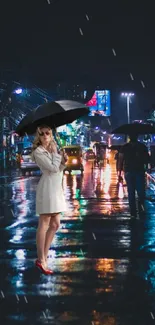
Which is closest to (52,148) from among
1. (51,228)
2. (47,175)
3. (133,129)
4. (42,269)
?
(47,175)

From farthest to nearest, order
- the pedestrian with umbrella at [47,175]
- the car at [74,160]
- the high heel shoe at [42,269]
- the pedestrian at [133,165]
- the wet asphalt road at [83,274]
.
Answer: the car at [74,160], the pedestrian at [133,165], the pedestrian with umbrella at [47,175], the high heel shoe at [42,269], the wet asphalt road at [83,274]

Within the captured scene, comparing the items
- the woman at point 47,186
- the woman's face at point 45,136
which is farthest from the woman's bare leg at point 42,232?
the woman's face at point 45,136

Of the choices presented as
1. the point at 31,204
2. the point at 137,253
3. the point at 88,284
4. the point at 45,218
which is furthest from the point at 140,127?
the point at 88,284

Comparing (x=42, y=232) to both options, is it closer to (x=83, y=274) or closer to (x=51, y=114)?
(x=83, y=274)

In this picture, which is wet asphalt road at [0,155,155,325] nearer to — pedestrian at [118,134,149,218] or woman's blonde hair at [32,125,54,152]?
pedestrian at [118,134,149,218]

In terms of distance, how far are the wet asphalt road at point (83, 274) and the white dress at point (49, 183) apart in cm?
82

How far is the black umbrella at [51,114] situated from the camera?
7.59 m

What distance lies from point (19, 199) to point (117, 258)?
37.2 feet

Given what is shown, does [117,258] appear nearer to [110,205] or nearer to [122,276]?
[122,276]

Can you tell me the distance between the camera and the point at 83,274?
23.7 ft

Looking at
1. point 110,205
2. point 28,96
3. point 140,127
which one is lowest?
point 110,205

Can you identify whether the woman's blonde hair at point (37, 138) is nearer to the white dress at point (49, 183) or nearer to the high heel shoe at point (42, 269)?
the white dress at point (49, 183)

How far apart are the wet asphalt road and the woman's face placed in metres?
1.65

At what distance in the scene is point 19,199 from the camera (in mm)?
19312
